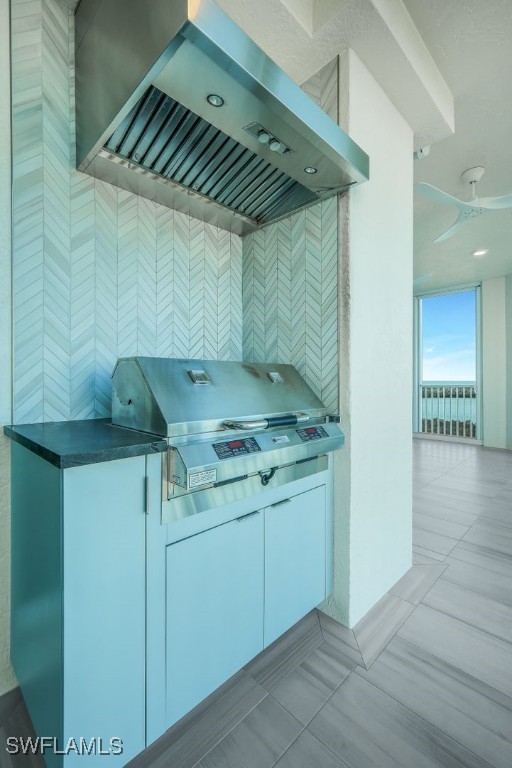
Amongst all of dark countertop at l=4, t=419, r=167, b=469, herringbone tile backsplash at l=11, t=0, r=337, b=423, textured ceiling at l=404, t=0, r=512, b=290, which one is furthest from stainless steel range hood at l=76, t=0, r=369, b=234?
dark countertop at l=4, t=419, r=167, b=469

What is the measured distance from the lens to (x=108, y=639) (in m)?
0.98

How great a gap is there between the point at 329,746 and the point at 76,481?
1289 mm

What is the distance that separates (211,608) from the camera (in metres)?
1.22

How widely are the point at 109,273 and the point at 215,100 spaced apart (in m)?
0.91

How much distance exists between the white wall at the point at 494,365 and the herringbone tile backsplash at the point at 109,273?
6.27m

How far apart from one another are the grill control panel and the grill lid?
0.10 meters

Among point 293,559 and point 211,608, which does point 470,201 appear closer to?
point 293,559

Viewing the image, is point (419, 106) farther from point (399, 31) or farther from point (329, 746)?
point (329, 746)

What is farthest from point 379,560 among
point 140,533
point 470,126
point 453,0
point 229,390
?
point 470,126

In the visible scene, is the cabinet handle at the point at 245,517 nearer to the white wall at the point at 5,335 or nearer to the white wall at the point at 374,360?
the white wall at the point at 374,360

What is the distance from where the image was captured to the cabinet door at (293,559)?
57.5 inches

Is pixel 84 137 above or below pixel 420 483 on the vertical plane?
above

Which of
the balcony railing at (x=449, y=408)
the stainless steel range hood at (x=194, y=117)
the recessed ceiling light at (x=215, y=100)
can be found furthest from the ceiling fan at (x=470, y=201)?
the balcony railing at (x=449, y=408)

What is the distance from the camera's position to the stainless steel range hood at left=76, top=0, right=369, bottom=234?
1.03 m
